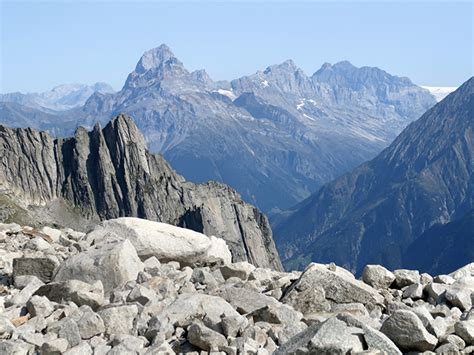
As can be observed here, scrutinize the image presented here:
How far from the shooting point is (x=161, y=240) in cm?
2512

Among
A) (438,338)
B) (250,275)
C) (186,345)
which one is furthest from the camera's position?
(250,275)

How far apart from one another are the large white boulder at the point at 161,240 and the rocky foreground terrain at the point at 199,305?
2.1 inches

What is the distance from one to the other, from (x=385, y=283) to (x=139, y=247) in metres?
9.27

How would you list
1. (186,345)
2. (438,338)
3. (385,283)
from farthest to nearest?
1. (385,283)
2. (186,345)
3. (438,338)

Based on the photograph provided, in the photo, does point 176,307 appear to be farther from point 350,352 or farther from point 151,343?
point 350,352

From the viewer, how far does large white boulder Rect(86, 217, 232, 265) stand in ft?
80.5

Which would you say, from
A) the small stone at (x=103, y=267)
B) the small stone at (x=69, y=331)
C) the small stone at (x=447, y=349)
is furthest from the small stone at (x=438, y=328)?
the small stone at (x=103, y=267)

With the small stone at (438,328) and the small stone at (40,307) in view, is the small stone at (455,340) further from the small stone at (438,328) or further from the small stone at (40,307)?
the small stone at (40,307)

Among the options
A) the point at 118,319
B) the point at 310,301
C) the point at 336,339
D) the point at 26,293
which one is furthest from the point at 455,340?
the point at 26,293

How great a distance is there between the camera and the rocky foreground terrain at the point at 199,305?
13523 mm

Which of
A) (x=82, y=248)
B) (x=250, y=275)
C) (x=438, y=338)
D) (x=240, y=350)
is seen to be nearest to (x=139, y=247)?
(x=82, y=248)

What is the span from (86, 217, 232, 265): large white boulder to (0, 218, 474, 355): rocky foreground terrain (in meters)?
0.05

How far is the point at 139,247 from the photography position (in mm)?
24359

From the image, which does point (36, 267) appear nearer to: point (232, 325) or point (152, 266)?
point (152, 266)
